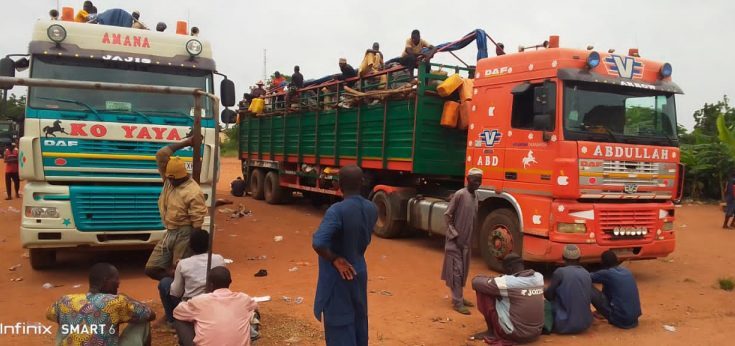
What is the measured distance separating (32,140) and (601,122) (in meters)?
6.25

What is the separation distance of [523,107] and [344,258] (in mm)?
4291

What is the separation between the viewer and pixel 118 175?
5.89 meters

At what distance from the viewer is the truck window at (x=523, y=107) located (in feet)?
21.1

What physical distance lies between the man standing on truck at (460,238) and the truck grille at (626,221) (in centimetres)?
188

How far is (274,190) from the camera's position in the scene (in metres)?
13.6

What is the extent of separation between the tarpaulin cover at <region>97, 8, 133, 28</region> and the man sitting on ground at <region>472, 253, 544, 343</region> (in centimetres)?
598

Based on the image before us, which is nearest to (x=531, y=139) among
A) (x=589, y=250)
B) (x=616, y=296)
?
(x=589, y=250)

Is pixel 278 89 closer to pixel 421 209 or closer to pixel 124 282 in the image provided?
pixel 421 209

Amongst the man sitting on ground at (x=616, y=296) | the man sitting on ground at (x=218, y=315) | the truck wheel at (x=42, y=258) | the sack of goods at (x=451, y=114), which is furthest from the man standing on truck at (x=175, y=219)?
the sack of goods at (x=451, y=114)

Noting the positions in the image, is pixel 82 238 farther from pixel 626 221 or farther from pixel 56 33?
pixel 626 221

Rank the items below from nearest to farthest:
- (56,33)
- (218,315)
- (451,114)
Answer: (218,315)
(56,33)
(451,114)

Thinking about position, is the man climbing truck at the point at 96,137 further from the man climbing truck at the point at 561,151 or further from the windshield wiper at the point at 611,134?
the windshield wiper at the point at 611,134

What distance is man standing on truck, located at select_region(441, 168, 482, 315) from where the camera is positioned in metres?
5.20

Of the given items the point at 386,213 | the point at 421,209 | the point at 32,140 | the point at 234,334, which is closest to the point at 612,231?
the point at 421,209
